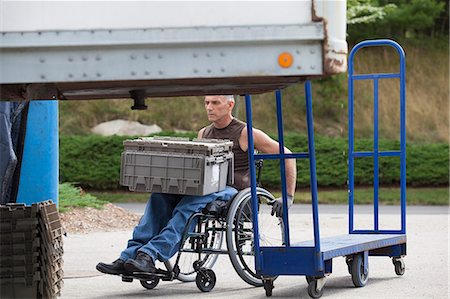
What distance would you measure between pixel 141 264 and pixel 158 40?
13.1ft

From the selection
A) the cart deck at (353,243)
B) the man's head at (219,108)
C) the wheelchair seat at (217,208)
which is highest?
the man's head at (219,108)

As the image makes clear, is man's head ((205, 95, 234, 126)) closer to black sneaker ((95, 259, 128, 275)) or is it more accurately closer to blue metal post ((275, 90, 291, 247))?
blue metal post ((275, 90, 291, 247))

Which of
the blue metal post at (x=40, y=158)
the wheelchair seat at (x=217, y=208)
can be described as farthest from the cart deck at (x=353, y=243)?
the blue metal post at (x=40, y=158)

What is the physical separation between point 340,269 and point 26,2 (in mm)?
6144

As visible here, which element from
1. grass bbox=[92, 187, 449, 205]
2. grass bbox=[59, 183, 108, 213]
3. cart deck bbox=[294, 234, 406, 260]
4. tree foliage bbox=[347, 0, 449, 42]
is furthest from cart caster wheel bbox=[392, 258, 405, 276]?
tree foliage bbox=[347, 0, 449, 42]

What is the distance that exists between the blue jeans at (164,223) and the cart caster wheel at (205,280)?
35 cm

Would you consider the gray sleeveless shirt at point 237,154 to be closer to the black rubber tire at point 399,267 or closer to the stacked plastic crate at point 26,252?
the black rubber tire at point 399,267

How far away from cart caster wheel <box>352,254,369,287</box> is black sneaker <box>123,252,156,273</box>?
1658 mm

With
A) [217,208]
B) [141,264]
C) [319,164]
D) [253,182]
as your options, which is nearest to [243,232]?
[217,208]

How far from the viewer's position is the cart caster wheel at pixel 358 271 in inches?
354

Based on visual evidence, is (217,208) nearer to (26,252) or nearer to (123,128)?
(26,252)

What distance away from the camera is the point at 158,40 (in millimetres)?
4668

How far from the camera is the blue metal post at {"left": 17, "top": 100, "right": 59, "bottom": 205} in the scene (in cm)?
1157

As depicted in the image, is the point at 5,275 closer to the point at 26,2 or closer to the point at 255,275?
the point at 26,2
